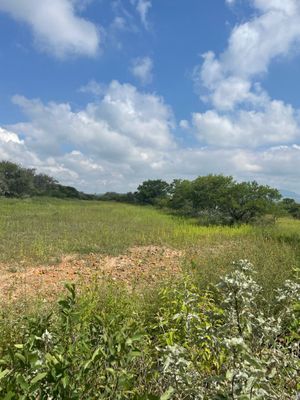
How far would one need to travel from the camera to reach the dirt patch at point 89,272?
6363 mm

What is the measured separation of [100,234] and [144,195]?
3739 centimetres

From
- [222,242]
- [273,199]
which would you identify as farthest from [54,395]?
[273,199]

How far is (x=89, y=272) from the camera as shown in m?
8.02

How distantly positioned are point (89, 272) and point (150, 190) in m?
42.8

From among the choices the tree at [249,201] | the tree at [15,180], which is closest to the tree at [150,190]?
the tree at [15,180]

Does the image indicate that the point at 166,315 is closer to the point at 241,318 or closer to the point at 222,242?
the point at 241,318

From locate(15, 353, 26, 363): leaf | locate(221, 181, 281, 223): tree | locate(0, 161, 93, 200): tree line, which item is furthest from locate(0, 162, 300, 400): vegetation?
locate(0, 161, 93, 200): tree line

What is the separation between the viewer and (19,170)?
48.6 m

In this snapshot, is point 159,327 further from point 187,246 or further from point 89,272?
point 187,246

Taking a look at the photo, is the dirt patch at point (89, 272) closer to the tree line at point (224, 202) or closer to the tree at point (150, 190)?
the tree line at point (224, 202)

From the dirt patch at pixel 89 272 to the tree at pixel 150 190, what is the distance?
38.7 metres

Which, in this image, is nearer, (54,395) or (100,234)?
(54,395)

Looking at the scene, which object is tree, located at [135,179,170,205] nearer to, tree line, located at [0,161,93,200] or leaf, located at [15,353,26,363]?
tree line, located at [0,161,93,200]

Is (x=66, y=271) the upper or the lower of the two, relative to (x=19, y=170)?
lower
